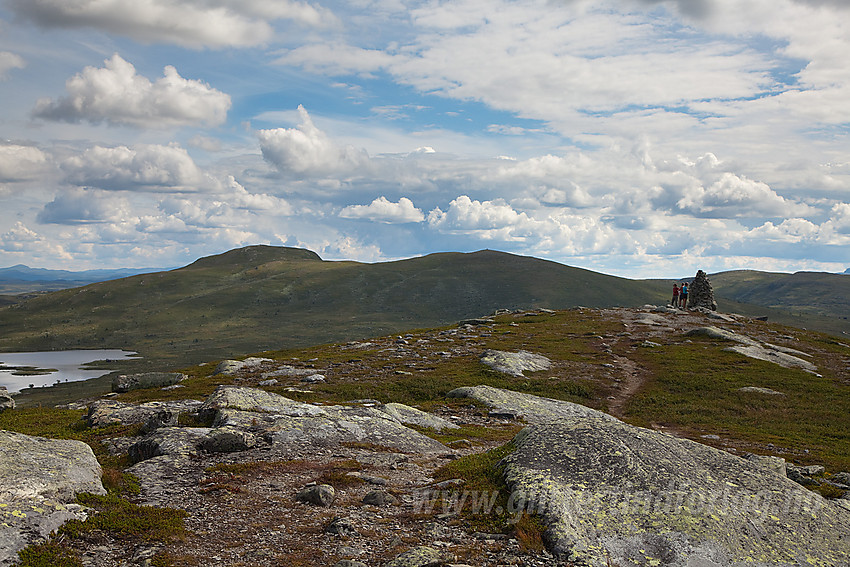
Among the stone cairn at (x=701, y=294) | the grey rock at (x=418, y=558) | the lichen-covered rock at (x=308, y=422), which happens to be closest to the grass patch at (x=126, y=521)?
the grey rock at (x=418, y=558)

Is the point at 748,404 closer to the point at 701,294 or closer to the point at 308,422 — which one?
the point at 308,422

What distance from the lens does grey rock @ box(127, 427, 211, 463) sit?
2061 centimetres

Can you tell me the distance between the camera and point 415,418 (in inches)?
1254

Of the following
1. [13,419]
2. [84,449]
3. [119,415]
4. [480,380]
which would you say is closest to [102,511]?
[84,449]

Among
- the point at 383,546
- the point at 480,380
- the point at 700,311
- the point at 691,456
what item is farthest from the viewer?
the point at 700,311

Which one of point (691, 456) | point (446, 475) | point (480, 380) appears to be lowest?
point (480, 380)

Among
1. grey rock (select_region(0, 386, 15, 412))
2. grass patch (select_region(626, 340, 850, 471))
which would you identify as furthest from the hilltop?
grey rock (select_region(0, 386, 15, 412))

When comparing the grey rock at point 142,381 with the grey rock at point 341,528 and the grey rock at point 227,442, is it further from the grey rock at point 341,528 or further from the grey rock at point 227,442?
the grey rock at point 341,528

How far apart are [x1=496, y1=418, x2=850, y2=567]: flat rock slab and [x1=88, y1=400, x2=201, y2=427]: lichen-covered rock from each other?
1995 centimetres

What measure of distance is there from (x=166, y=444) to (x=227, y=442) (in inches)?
93.0

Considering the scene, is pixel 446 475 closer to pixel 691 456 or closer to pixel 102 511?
pixel 691 456

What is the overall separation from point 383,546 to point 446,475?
571 centimetres

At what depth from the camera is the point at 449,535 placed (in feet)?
45.3

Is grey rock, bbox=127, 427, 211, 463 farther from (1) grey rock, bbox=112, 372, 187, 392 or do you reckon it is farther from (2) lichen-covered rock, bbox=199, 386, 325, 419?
(1) grey rock, bbox=112, 372, 187, 392
